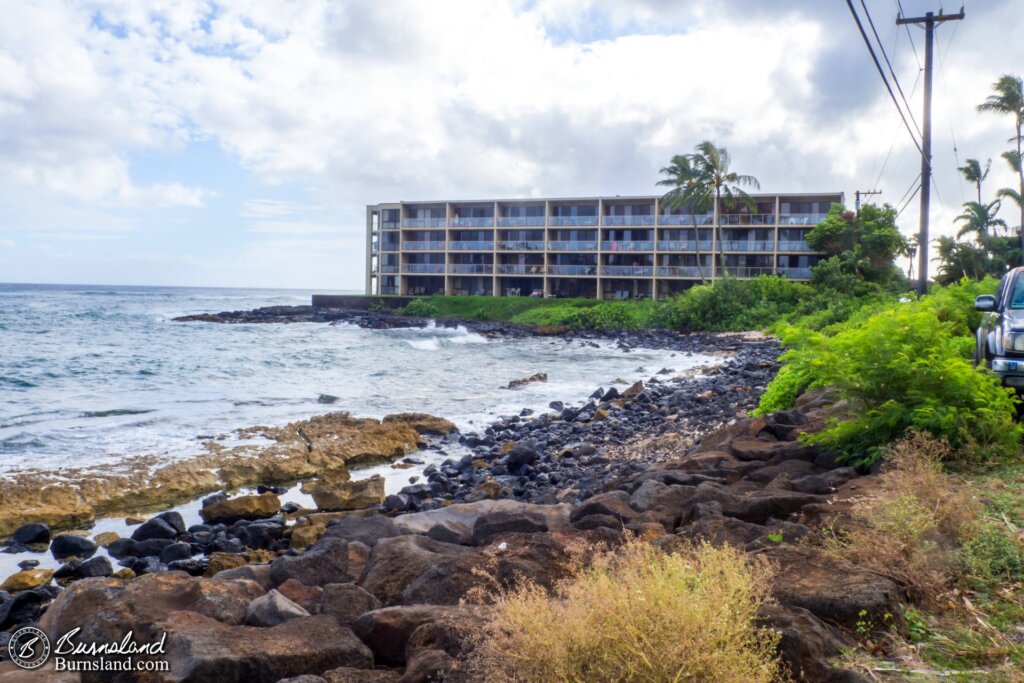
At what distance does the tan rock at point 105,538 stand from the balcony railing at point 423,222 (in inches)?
2459

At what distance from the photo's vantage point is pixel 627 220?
210 ft

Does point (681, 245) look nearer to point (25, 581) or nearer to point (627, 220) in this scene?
point (627, 220)

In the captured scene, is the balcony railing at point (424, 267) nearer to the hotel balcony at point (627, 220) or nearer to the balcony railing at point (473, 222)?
the balcony railing at point (473, 222)

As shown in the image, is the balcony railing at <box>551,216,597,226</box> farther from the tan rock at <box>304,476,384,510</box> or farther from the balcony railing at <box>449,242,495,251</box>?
the tan rock at <box>304,476,384,510</box>

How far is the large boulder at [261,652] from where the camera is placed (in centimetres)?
422

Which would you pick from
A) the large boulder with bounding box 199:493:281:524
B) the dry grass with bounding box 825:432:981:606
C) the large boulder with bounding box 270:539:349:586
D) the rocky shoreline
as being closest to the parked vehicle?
the rocky shoreline

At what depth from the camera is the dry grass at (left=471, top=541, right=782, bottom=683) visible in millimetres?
3100

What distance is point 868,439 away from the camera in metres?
8.23

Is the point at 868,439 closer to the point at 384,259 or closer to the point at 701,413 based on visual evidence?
the point at 701,413

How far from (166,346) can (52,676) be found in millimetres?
40674

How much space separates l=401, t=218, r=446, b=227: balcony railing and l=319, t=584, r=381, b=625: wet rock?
66.7m
